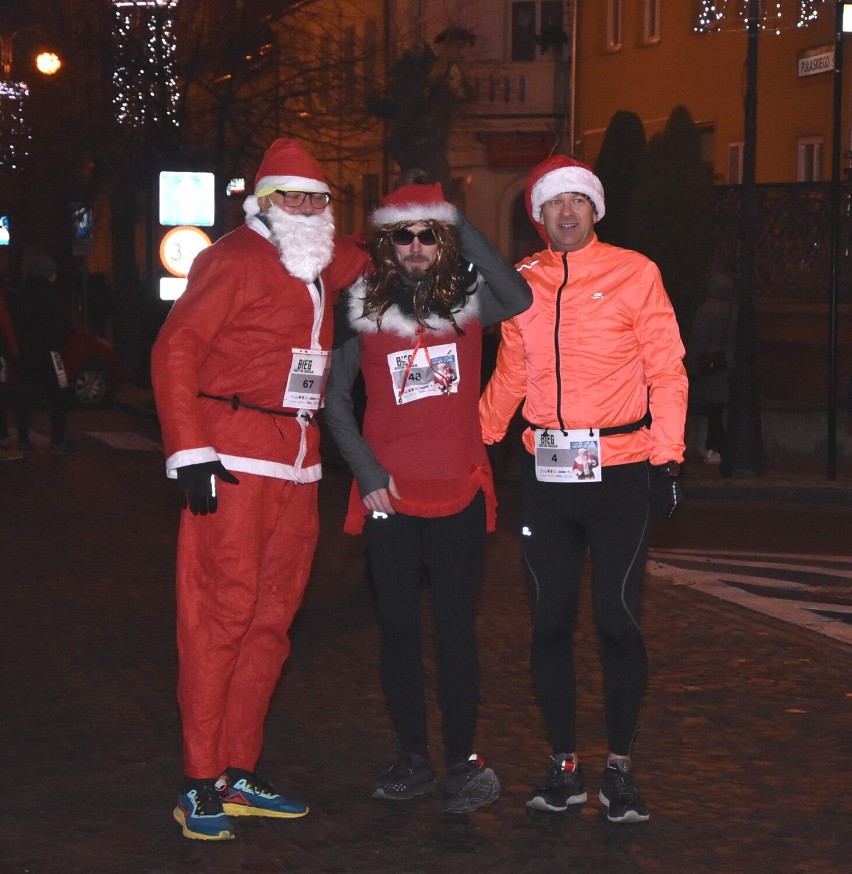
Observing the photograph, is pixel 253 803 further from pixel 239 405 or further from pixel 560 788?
pixel 239 405

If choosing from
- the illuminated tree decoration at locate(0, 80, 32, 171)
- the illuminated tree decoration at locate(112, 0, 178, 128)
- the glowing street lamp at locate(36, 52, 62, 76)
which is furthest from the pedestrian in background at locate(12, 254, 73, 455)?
the illuminated tree decoration at locate(0, 80, 32, 171)

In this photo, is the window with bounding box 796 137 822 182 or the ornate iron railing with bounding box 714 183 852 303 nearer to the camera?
the ornate iron railing with bounding box 714 183 852 303

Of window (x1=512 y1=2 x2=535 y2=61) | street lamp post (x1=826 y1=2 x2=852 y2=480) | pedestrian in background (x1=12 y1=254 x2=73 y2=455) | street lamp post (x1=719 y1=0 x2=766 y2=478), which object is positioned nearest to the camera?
street lamp post (x1=826 y1=2 x2=852 y2=480)

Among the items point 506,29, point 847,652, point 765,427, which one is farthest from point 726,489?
point 506,29

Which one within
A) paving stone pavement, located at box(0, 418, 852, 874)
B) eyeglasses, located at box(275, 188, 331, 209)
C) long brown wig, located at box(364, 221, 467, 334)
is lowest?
paving stone pavement, located at box(0, 418, 852, 874)

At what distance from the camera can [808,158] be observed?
28125 mm

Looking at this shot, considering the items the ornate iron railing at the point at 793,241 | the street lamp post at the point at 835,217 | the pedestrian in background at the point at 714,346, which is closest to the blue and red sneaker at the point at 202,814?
the street lamp post at the point at 835,217

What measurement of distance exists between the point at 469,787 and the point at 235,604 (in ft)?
3.06

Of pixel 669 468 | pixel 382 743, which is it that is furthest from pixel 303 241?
pixel 382 743

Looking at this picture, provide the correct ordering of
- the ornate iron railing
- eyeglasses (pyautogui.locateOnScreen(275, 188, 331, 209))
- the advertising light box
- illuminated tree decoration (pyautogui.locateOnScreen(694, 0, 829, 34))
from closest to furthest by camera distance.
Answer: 1. eyeglasses (pyautogui.locateOnScreen(275, 188, 331, 209))
2. illuminated tree decoration (pyautogui.locateOnScreen(694, 0, 829, 34))
3. the ornate iron railing
4. the advertising light box

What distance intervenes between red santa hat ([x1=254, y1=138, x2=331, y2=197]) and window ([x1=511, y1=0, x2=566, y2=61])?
31.9 meters

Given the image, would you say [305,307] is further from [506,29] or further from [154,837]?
[506,29]

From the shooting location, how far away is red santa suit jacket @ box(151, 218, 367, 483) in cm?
571

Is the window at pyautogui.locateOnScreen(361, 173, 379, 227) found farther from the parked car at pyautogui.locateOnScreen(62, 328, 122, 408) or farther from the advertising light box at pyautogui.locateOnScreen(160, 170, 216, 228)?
the advertising light box at pyautogui.locateOnScreen(160, 170, 216, 228)
